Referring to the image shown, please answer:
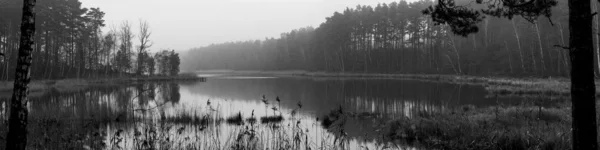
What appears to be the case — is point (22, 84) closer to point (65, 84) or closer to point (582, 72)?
point (582, 72)

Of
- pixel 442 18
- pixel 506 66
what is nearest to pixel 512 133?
pixel 442 18

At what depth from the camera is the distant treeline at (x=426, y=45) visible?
4253cm

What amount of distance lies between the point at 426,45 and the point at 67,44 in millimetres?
56928

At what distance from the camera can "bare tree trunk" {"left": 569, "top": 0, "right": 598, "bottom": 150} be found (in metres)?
3.97

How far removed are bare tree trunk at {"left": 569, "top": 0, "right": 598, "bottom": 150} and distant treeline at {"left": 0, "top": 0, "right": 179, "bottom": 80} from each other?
122ft

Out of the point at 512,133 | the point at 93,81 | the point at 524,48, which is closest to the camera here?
the point at 512,133

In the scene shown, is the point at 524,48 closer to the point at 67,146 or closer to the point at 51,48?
the point at 67,146

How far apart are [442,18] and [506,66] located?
146 ft

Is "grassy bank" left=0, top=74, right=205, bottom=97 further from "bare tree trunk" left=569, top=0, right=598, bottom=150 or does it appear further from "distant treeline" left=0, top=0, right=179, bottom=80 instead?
"bare tree trunk" left=569, top=0, right=598, bottom=150

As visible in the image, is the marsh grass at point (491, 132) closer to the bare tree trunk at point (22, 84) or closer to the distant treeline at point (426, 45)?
the bare tree trunk at point (22, 84)

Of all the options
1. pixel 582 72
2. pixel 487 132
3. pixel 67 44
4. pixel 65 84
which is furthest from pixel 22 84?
pixel 67 44

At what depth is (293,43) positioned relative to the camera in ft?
328

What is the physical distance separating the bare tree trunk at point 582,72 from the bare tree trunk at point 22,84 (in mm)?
6593

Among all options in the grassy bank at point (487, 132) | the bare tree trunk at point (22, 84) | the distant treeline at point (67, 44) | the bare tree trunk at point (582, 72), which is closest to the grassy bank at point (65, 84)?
the distant treeline at point (67, 44)
